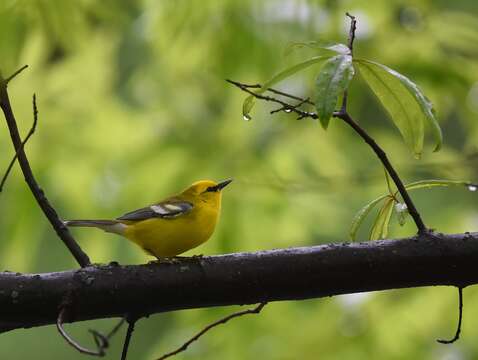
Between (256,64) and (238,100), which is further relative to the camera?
(238,100)

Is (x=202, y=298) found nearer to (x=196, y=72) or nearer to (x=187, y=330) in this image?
(x=187, y=330)

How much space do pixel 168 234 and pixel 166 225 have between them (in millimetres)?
39

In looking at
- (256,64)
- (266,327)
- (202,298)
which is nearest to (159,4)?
(256,64)

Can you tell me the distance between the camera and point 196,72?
18.1ft

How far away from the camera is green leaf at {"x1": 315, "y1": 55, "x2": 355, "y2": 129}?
1.70 meters

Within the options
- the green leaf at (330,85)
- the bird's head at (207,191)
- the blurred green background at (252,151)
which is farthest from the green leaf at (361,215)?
the blurred green background at (252,151)

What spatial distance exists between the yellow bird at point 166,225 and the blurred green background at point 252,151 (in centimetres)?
90

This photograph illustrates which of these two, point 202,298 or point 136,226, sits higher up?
point 202,298

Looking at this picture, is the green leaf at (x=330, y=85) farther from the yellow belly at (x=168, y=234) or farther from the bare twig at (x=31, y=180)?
the yellow belly at (x=168, y=234)

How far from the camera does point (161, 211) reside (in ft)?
10.9

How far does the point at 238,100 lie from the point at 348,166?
85cm

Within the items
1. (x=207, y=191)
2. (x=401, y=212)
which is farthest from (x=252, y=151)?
(x=401, y=212)

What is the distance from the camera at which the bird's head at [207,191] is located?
11.7ft

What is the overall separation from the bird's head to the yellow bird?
14 cm
